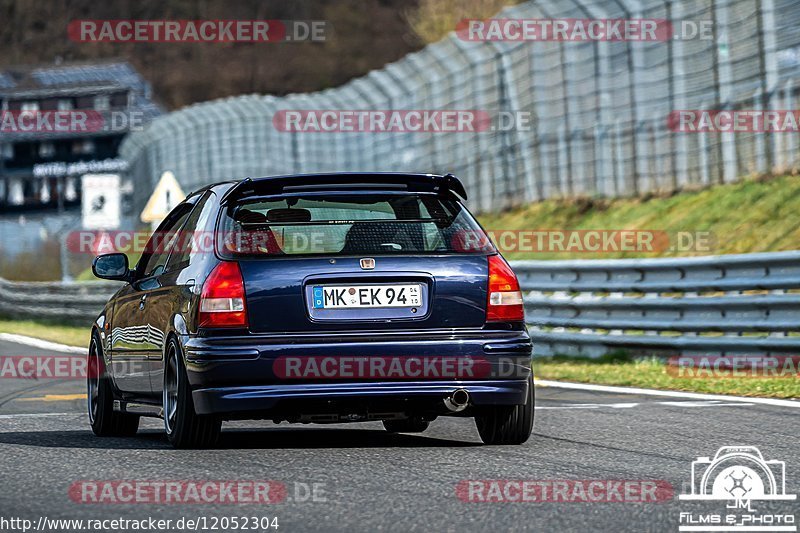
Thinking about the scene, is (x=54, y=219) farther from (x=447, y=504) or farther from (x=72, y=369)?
(x=447, y=504)

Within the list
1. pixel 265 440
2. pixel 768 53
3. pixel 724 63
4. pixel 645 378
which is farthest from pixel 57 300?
pixel 265 440

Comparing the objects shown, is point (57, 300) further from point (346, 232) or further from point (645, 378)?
point (346, 232)

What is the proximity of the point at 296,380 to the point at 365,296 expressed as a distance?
0.52 m

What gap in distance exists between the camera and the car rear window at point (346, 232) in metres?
7.82

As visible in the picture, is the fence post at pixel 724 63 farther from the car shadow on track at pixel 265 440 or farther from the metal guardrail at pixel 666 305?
the car shadow on track at pixel 265 440

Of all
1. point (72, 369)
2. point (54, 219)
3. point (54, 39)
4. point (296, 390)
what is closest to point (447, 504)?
point (296, 390)

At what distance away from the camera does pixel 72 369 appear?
17.2 meters

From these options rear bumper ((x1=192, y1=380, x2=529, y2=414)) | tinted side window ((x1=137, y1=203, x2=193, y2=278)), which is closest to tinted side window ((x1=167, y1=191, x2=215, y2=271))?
tinted side window ((x1=137, y1=203, x2=193, y2=278))

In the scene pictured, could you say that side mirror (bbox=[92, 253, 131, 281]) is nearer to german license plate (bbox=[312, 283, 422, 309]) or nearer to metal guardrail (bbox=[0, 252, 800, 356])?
german license plate (bbox=[312, 283, 422, 309])

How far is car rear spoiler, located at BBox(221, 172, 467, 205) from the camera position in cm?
818

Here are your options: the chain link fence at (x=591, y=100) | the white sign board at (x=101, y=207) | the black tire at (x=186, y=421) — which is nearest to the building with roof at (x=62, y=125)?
the white sign board at (x=101, y=207)

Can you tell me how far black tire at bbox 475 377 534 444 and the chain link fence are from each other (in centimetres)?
1259

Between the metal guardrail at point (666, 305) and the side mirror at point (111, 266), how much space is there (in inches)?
236

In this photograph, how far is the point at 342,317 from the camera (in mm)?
7609
